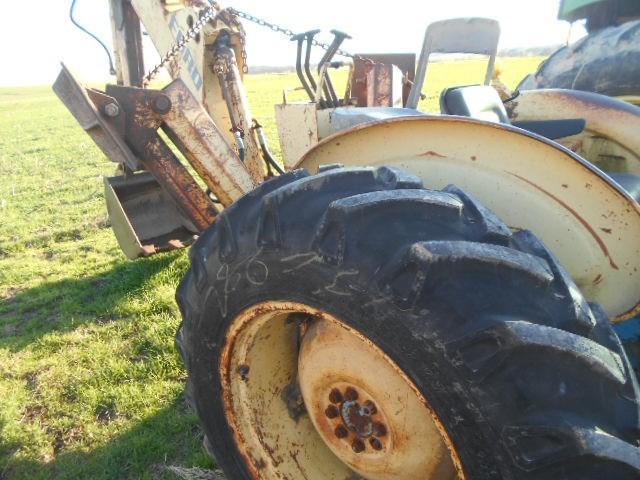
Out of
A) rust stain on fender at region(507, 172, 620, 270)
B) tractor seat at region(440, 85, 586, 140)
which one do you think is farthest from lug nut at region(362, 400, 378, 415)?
tractor seat at region(440, 85, 586, 140)

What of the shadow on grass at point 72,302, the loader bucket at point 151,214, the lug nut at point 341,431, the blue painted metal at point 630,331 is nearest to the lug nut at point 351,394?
the lug nut at point 341,431

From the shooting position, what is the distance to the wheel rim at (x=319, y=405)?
152 centimetres

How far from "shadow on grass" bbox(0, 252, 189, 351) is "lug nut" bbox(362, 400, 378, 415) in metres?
2.95

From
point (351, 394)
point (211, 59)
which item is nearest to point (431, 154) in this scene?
point (351, 394)

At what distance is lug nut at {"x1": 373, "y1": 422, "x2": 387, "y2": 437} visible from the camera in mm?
1575

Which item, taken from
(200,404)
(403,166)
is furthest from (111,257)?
(403,166)

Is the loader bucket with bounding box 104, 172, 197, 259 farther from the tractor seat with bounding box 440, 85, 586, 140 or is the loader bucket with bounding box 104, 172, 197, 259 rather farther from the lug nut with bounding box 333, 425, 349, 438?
the lug nut with bounding box 333, 425, 349, 438

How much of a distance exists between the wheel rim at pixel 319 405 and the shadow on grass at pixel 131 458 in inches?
33.9

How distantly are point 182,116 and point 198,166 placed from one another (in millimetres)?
251

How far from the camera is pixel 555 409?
117 centimetres

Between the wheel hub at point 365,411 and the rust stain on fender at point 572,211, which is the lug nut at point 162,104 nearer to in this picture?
the wheel hub at point 365,411

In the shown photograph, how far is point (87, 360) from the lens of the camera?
3.46m

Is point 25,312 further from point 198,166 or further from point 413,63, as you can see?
point 413,63

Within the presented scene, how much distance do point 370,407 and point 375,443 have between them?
0.12 metres
